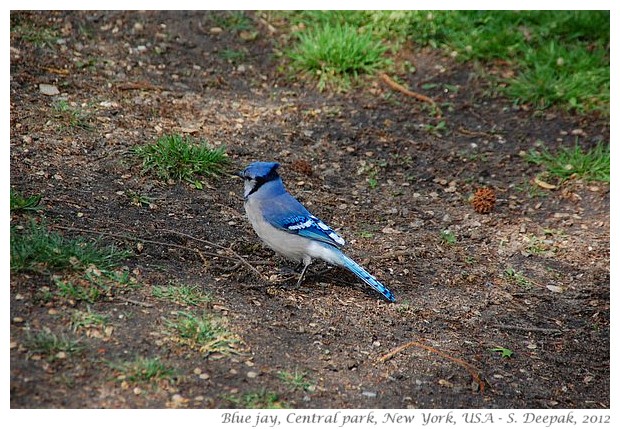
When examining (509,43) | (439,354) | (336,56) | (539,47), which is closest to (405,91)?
(336,56)

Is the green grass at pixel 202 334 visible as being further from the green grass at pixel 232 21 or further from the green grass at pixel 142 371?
the green grass at pixel 232 21

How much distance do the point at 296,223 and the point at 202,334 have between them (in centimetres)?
105

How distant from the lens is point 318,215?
5.59 metres

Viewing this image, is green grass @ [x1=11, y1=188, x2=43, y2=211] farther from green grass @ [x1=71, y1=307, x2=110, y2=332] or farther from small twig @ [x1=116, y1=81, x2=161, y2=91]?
small twig @ [x1=116, y1=81, x2=161, y2=91]

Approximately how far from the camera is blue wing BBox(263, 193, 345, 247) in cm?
467

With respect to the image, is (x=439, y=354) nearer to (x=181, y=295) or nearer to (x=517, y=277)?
(x=517, y=277)

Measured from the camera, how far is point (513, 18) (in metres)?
7.79

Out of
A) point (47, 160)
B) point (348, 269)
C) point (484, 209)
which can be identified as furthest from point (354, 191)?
point (47, 160)

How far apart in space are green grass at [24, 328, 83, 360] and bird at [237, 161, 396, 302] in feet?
4.52

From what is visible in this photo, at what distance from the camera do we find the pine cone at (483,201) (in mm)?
5918

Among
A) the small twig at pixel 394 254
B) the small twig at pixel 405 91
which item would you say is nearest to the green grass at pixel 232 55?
the small twig at pixel 405 91

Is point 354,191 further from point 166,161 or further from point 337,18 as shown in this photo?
point 337,18

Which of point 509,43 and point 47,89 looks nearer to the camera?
point 47,89

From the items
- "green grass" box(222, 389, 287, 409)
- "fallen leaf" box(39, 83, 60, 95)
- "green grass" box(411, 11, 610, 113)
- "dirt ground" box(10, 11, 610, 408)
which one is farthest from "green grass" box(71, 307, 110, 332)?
"green grass" box(411, 11, 610, 113)
